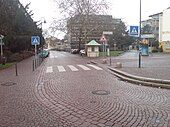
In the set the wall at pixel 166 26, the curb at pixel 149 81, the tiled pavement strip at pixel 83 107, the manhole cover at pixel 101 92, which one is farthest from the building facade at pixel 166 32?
the manhole cover at pixel 101 92

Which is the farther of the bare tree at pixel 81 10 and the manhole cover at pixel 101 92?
the bare tree at pixel 81 10

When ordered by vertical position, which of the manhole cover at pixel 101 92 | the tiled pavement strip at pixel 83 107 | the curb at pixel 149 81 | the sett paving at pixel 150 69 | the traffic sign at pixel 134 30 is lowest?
the tiled pavement strip at pixel 83 107

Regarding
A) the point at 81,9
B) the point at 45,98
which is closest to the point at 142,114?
the point at 45,98

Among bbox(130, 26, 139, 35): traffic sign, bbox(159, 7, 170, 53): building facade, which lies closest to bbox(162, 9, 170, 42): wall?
bbox(159, 7, 170, 53): building facade

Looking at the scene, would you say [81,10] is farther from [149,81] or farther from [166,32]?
[149,81]

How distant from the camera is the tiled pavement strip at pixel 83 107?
717 centimetres

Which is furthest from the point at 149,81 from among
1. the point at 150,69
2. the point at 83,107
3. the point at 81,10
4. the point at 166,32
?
the point at 166,32

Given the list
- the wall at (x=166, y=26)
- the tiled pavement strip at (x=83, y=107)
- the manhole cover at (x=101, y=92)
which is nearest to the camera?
the tiled pavement strip at (x=83, y=107)

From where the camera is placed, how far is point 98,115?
7.82 metres

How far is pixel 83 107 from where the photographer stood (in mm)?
→ 8820

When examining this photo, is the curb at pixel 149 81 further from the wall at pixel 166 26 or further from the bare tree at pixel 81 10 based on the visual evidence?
the wall at pixel 166 26

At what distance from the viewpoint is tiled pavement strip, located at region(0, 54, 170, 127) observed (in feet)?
23.5

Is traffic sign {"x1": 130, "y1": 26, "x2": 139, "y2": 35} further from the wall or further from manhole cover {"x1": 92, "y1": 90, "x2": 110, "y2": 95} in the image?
the wall

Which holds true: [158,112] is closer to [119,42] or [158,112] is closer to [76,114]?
[76,114]
